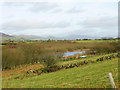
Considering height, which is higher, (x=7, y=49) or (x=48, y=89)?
(x=7, y=49)

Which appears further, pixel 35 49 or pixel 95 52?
pixel 95 52

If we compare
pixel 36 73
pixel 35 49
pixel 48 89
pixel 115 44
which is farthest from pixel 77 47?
pixel 48 89

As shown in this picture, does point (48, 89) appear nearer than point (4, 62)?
Yes

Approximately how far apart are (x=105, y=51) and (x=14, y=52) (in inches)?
915

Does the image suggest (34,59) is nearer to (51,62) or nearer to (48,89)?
(51,62)

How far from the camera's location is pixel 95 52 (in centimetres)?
3638

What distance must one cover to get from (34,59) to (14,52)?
4.77 meters

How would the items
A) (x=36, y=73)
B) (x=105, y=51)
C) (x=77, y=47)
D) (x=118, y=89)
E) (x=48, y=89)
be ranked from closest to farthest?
(x=118, y=89)
(x=48, y=89)
(x=36, y=73)
(x=105, y=51)
(x=77, y=47)

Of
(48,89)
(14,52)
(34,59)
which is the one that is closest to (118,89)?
(48,89)

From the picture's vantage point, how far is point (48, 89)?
8172 millimetres

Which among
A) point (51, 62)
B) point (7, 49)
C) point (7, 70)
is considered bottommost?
point (7, 70)

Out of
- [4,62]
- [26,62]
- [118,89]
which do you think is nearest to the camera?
[118,89]

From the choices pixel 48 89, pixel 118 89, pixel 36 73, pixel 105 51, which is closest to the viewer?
pixel 118 89

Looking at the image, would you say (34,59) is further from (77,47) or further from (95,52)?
(77,47)
